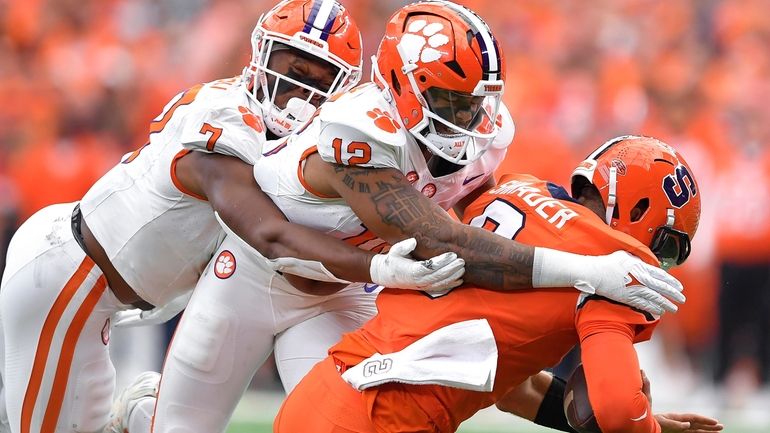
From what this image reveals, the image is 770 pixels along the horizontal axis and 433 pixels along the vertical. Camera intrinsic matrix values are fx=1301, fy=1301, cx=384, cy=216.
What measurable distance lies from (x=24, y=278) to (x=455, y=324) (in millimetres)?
1808

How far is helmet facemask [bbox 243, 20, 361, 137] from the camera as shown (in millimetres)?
4051

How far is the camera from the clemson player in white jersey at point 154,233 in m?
3.84

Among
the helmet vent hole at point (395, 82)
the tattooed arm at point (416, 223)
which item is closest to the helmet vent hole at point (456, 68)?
the helmet vent hole at point (395, 82)

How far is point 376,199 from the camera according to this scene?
343 cm

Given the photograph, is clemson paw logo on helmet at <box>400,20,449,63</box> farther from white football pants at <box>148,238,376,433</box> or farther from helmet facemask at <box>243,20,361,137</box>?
white football pants at <box>148,238,376,433</box>

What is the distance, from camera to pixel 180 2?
975 cm

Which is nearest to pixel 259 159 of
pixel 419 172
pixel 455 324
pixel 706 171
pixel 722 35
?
pixel 419 172

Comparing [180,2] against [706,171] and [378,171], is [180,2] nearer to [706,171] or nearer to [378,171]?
[706,171]

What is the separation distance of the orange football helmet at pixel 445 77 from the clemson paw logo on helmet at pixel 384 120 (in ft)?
0.15

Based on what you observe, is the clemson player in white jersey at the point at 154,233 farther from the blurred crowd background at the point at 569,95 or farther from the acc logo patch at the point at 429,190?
the blurred crowd background at the point at 569,95

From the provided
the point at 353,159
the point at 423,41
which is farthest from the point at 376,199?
the point at 423,41

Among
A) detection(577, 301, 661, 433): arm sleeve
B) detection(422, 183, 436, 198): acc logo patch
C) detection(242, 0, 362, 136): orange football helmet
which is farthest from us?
detection(242, 0, 362, 136): orange football helmet

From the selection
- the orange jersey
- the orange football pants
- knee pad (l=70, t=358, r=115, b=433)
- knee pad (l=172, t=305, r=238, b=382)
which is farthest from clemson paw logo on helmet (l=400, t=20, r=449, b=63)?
knee pad (l=70, t=358, r=115, b=433)

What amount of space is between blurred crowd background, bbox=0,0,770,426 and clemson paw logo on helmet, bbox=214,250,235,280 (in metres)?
4.05
